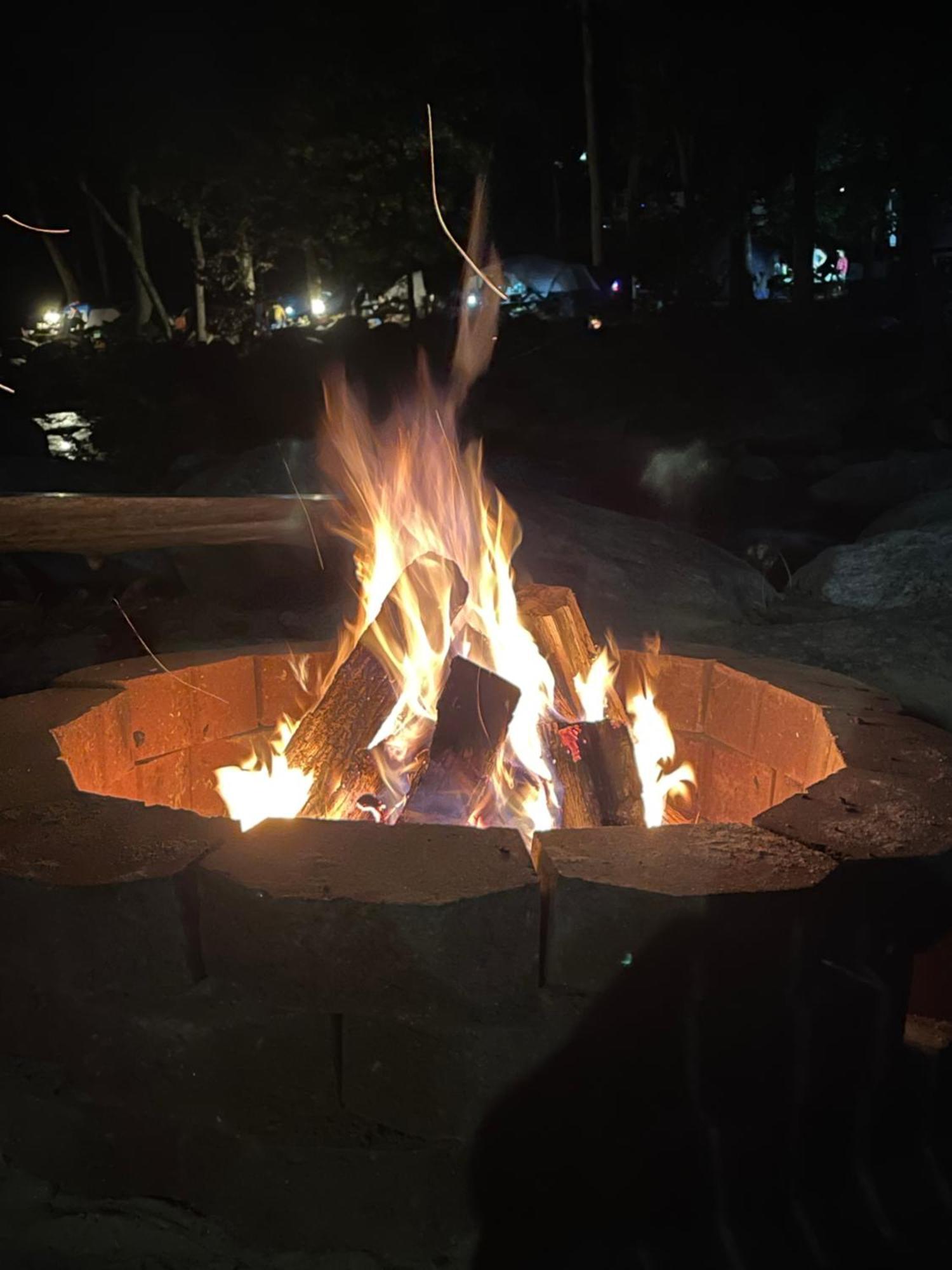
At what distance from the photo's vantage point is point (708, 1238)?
2.54 metres

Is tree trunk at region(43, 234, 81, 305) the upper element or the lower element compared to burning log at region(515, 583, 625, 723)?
upper

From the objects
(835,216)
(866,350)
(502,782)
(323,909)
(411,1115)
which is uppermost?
(835,216)

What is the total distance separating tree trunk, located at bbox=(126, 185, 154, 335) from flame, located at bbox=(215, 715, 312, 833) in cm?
2569

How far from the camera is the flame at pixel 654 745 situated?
421 cm

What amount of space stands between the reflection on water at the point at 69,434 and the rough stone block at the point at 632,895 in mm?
16691

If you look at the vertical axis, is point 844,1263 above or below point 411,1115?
below

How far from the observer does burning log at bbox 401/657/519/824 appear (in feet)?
11.4

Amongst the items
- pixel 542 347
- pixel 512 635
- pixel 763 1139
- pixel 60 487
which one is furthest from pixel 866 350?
pixel 763 1139

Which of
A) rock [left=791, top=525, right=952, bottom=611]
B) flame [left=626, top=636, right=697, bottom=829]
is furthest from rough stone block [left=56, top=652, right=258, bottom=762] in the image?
rock [left=791, top=525, right=952, bottom=611]

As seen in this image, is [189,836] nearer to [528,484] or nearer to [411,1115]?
[411,1115]

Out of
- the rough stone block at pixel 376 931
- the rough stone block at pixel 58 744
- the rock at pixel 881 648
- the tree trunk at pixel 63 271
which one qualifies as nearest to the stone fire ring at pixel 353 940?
the rough stone block at pixel 376 931

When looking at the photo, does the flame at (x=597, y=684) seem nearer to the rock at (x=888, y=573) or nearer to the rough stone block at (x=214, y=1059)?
the rough stone block at (x=214, y=1059)

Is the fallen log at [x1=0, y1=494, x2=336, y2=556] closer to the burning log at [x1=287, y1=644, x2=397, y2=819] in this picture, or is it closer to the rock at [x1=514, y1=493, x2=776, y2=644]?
the rock at [x1=514, y1=493, x2=776, y2=644]

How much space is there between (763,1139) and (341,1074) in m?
1.11
